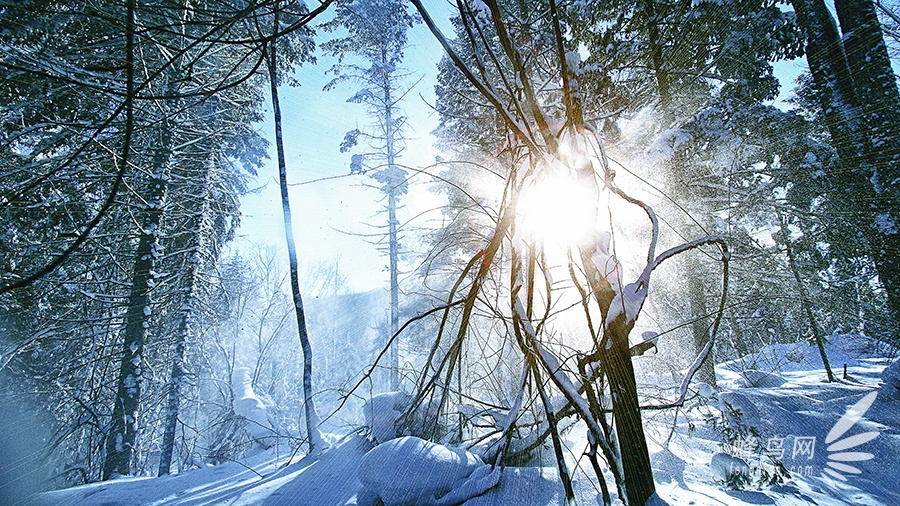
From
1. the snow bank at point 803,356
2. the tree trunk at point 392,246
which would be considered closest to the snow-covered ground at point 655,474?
the tree trunk at point 392,246

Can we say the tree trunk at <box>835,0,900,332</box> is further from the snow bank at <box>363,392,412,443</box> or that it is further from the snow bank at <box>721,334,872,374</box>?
the snow bank at <box>721,334,872,374</box>

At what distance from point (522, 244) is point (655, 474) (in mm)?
2147

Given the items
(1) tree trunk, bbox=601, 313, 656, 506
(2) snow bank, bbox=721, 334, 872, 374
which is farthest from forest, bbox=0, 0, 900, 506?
(2) snow bank, bbox=721, 334, 872, 374

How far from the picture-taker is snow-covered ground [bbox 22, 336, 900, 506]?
1706mm

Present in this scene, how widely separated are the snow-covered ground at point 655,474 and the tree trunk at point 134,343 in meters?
3.28

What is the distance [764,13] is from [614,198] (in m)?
6.28

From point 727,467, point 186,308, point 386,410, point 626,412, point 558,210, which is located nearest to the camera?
point 626,412

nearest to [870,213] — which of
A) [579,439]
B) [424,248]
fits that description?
[579,439]

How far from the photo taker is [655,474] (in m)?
2.27

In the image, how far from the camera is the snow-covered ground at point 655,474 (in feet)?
5.60

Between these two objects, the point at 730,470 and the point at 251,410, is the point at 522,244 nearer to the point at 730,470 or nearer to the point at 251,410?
the point at 730,470

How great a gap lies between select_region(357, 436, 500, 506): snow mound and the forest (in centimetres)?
1

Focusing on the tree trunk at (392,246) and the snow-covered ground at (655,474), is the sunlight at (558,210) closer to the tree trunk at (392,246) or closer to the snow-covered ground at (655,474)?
the snow-covered ground at (655,474)

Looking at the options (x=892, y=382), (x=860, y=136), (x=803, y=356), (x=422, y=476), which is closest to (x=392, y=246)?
(x=422, y=476)
